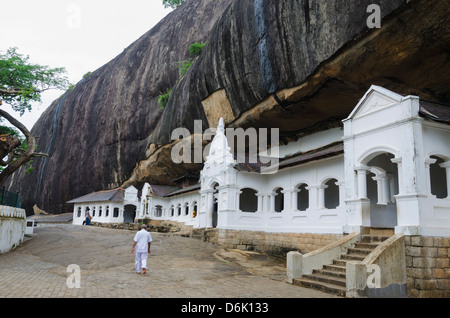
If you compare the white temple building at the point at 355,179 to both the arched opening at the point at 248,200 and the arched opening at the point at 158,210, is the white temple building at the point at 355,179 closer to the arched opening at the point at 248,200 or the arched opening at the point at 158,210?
the arched opening at the point at 248,200

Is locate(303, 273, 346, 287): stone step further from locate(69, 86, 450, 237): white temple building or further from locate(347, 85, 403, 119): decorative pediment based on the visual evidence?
locate(347, 85, 403, 119): decorative pediment

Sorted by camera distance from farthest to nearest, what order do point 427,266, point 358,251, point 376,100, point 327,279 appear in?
1. point 376,100
2. point 358,251
3. point 327,279
4. point 427,266

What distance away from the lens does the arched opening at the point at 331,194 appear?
17109 mm

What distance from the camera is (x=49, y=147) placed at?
49.2m

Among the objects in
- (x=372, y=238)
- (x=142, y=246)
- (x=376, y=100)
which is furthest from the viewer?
(x=376, y=100)

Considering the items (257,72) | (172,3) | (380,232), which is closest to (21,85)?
(257,72)

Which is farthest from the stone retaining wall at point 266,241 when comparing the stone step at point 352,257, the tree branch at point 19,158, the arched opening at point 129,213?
the arched opening at point 129,213

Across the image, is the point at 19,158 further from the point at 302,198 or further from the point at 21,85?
the point at 302,198

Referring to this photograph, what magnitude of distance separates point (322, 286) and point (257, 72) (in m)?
11.8

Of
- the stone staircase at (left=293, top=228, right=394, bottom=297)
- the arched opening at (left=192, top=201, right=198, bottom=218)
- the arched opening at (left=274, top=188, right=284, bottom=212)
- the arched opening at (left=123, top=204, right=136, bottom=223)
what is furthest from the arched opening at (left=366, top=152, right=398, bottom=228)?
the arched opening at (left=123, top=204, right=136, bottom=223)

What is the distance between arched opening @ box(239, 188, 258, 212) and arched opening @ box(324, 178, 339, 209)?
4.68 meters

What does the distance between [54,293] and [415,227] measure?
8.88 m

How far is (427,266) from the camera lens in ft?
30.5

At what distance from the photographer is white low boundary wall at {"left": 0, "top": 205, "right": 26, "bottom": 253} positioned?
13938 mm
